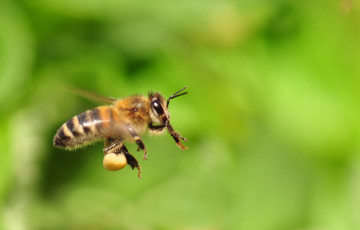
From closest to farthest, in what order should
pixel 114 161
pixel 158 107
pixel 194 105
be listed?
pixel 114 161
pixel 158 107
pixel 194 105

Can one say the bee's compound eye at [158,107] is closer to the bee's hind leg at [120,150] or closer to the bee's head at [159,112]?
the bee's head at [159,112]

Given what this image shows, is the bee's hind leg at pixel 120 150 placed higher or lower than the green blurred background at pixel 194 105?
lower

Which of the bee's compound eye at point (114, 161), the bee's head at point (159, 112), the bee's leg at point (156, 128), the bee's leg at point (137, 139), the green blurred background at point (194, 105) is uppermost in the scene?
the green blurred background at point (194, 105)

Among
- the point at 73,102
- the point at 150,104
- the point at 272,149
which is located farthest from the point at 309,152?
the point at 150,104

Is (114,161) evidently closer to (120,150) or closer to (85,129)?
(120,150)

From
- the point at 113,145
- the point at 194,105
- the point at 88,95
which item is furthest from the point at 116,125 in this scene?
the point at 194,105

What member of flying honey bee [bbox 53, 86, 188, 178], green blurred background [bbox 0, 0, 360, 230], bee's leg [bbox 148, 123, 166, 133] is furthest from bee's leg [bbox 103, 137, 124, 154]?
green blurred background [bbox 0, 0, 360, 230]

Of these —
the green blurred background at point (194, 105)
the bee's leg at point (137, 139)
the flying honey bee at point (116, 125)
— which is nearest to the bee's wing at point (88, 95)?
the flying honey bee at point (116, 125)

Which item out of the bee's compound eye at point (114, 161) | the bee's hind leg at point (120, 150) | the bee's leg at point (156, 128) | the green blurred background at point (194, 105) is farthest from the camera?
the green blurred background at point (194, 105)
